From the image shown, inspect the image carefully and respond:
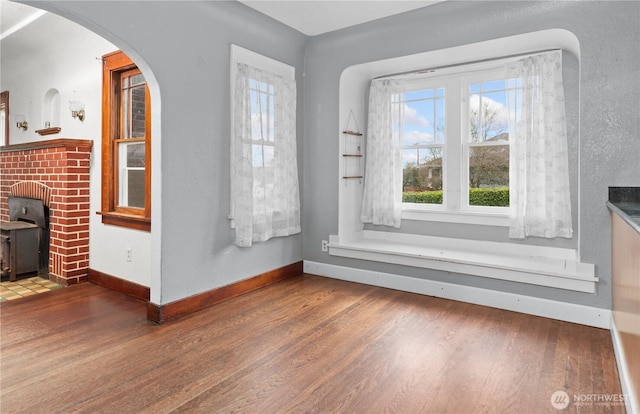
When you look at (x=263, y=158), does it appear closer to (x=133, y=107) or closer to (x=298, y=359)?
(x=133, y=107)

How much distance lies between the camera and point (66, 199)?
151 inches

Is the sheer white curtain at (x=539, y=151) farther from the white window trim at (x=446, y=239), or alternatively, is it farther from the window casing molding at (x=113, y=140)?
the window casing molding at (x=113, y=140)

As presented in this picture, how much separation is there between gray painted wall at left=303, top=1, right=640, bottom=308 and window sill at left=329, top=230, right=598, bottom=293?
8 centimetres

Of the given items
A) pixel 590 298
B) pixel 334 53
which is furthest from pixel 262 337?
pixel 334 53

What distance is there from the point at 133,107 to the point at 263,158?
4.44 ft

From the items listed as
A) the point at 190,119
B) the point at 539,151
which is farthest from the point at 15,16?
the point at 539,151

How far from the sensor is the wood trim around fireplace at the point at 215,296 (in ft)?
9.48

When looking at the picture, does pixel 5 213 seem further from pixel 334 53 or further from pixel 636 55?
pixel 636 55

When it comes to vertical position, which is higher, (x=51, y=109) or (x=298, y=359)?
(x=51, y=109)

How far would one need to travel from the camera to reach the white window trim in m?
3.01

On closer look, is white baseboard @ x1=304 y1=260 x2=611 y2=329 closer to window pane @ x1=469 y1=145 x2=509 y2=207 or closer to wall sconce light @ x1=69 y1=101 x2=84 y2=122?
window pane @ x1=469 y1=145 x2=509 y2=207

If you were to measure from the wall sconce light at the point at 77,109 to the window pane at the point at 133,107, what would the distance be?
0.59 m

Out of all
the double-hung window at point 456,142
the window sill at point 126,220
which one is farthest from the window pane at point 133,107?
the double-hung window at point 456,142

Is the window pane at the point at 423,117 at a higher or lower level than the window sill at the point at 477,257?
higher
